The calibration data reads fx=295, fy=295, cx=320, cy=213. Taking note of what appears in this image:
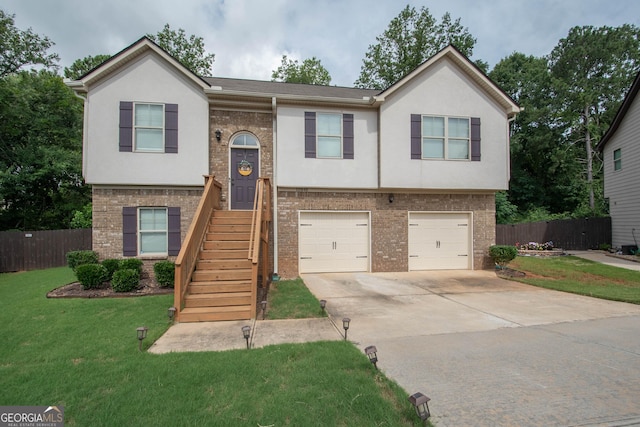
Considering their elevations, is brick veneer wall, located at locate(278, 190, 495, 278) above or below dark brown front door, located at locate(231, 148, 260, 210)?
below

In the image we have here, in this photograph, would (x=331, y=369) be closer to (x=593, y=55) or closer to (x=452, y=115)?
(x=452, y=115)

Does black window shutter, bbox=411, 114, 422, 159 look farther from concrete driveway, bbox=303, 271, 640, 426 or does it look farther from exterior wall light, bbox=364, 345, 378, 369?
exterior wall light, bbox=364, 345, 378, 369

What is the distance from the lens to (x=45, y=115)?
688 inches

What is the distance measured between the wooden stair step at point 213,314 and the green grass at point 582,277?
320 inches

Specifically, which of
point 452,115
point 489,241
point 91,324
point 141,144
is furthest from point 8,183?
point 489,241

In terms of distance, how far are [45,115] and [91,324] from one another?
19.0 metres

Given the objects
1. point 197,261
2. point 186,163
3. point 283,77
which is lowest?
point 197,261

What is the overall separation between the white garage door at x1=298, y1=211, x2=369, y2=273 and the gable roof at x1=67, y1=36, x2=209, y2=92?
542 cm

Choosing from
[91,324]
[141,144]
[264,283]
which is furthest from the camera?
[141,144]

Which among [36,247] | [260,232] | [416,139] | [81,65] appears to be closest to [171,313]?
[260,232]

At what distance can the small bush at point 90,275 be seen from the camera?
24.3ft

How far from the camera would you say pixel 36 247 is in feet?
41.4

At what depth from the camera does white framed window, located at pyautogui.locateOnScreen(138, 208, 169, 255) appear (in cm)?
896

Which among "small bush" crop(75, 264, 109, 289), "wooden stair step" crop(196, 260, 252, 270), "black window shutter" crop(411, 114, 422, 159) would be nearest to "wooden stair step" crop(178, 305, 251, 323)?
"wooden stair step" crop(196, 260, 252, 270)
